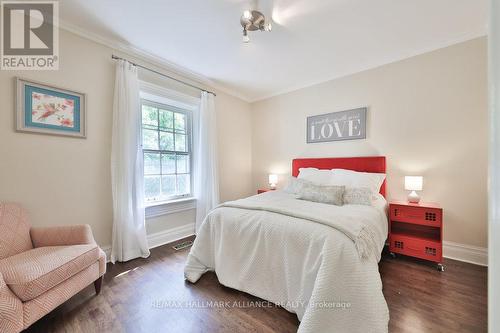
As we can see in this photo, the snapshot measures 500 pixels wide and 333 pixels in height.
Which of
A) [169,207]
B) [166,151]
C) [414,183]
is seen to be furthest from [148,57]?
[414,183]

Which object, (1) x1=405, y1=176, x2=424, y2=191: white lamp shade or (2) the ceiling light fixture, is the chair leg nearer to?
(2) the ceiling light fixture

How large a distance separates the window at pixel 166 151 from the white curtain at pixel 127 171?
33 centimetres

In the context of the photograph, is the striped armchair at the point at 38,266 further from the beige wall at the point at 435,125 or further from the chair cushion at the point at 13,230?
the beige wall at the point at 435,125

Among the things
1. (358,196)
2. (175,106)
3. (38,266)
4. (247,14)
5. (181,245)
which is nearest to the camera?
(38,266)

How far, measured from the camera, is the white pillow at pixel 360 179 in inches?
99.9

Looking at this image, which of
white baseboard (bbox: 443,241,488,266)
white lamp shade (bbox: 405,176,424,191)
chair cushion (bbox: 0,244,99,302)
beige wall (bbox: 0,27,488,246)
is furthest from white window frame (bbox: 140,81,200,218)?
white baseboard (bbox: 443,241,488,266)

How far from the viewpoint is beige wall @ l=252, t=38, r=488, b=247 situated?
2197 mm

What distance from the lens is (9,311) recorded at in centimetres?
111

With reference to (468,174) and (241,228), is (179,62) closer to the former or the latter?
(241,228)

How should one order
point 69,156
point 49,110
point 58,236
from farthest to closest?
point 69,156 < point 49,110 < point 58,236

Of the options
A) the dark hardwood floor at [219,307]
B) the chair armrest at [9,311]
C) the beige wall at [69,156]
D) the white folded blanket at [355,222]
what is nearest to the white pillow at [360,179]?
the white folded blanket at [355,222]

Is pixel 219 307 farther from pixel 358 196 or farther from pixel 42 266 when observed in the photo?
pixel 358 196

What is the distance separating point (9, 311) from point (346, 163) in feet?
11.3

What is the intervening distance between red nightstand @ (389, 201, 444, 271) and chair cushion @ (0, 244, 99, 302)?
3.04m
